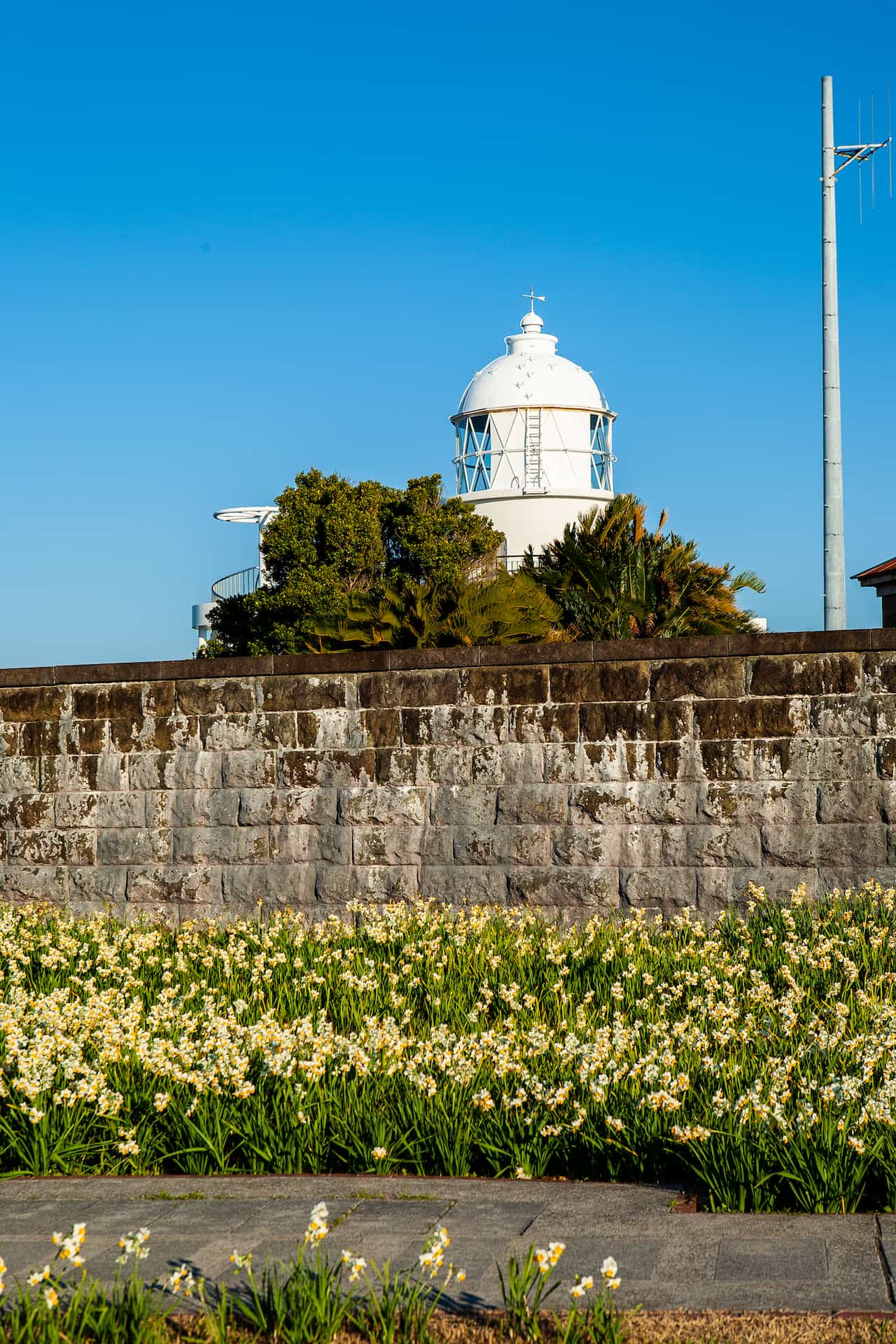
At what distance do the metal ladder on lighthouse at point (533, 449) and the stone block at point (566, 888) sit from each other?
36667mm

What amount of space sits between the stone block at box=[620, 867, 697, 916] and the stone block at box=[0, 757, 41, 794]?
456 cm

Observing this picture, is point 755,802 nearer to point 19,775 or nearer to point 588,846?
point 588,846

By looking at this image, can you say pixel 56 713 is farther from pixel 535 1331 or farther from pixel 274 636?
pixel 274 636

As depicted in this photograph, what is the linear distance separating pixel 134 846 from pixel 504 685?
10.1ft

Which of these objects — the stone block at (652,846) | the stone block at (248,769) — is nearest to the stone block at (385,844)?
the stone block at (248,769)

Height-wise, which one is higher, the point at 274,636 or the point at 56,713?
the point at 274,636

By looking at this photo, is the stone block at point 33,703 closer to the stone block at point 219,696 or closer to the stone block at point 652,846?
the stone block at point 219,696

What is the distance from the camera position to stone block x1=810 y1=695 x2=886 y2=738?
28.7ft

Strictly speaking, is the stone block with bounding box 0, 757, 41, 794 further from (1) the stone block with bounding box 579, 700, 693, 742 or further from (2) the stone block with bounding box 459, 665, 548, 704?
(1) the stone block with bounding box 579, 700, 693, 742

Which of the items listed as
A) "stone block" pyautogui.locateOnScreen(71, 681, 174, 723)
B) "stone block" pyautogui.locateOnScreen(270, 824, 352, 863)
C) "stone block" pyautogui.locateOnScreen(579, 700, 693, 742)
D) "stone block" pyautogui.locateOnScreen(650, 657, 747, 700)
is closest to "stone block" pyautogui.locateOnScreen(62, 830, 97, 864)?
"stone block" pyautogui.locateOnScreen(71, 681, 174, 723)

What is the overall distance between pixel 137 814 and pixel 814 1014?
5.71m

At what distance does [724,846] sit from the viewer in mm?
9000

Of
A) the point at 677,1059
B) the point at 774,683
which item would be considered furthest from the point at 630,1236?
the point at 774,683

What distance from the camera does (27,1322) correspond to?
336 cm
